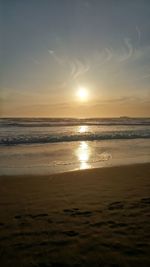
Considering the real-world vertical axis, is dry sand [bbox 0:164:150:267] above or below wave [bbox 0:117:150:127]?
below

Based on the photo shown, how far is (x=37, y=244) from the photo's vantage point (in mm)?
4277

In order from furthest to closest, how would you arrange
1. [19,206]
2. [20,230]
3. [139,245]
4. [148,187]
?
[148,187], [19,206], [20,230], [139,245]

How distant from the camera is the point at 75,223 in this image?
5.07 m

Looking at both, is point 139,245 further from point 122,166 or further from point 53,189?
→ point 122,166

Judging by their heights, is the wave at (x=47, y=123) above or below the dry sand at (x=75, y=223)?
above

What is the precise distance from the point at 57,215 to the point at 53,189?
2.12 m

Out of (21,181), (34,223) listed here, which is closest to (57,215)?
(34,223)

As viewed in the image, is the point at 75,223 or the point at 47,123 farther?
the point at 47,123

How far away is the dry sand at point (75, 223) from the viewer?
13.0ft

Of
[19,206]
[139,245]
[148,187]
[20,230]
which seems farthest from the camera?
[148,187]

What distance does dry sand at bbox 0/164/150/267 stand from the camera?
3955mm

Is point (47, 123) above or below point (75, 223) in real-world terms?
above

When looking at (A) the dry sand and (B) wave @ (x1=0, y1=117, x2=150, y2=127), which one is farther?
(B) wave @ (x1=0, y1=117, x2=150, y2=127)

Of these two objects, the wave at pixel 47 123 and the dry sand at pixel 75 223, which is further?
the wave at pixel 47 123
